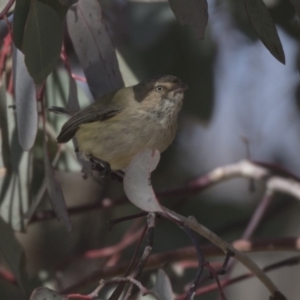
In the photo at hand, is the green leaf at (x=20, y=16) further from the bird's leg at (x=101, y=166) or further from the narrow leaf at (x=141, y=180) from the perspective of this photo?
the bird's leg at (x=101, y=166)

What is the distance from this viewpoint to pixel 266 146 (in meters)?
3.83

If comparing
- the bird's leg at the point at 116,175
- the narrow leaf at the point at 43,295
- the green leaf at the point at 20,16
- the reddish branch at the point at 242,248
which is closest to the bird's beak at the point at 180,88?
the bird's leg at the point at 116,175

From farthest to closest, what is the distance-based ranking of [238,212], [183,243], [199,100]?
[238,212] < [183,243] < [199,100]

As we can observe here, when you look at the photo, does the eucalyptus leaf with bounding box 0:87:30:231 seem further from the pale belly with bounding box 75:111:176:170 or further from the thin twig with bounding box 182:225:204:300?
the thin twig with bounding box 182:225:204:300

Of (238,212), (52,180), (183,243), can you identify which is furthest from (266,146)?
(52,180)

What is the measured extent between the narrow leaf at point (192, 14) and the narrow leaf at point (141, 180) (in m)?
Answer: 0.32

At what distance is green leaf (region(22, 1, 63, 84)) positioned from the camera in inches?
74.9

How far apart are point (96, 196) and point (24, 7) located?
5.79 ft

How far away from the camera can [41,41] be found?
1.92m

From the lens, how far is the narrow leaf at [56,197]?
2.23m

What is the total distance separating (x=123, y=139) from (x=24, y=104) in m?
0.38

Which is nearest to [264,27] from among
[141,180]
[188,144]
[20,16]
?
[141,180]

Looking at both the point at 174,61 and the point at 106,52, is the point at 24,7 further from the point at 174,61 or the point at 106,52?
the point at 174,61

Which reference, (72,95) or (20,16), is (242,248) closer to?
(72,95)
